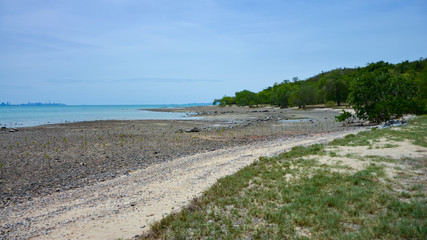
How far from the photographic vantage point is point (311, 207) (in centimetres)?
614

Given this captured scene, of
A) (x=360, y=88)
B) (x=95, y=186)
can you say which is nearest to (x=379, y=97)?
(x=360, y=88)

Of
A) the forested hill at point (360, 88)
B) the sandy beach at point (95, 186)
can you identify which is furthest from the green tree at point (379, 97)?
A: the sandy beach at point (95, 186)

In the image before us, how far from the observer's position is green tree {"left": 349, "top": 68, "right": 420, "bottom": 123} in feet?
85.6

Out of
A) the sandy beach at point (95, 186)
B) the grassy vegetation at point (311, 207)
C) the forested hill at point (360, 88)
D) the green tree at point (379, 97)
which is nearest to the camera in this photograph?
the grassy vegetation at point (311, 207)

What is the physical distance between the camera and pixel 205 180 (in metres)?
9.86

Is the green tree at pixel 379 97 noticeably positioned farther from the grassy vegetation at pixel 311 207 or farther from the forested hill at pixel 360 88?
the grassy vegetation at pixel 311 207

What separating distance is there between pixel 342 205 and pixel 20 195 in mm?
12159

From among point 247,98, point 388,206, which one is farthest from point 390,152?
point 247,98

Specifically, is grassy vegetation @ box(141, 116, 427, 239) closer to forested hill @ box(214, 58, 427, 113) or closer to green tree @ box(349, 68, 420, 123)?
green tree @ box(349, 68, 420, 123)

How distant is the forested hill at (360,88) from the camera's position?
27.9 meters

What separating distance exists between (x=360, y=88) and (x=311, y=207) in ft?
86.4

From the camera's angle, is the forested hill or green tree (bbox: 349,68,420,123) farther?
the forested hill

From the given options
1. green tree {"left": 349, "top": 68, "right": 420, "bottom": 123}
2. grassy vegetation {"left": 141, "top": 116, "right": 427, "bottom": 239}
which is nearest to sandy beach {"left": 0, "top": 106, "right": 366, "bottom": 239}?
grassy vegetation {"left": 141, "top": 116, "right": 427, "bottom": 239}

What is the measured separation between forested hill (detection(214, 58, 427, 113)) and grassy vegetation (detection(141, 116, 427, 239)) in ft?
70.3
